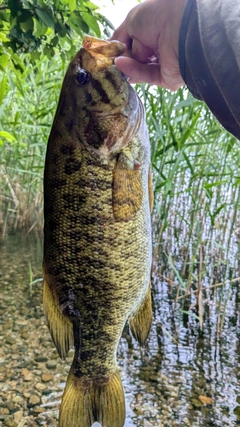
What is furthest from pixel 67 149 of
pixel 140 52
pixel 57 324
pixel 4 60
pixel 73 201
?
pixel 4 60

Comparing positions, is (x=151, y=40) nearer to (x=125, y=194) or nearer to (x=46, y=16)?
(x=125, y=194)

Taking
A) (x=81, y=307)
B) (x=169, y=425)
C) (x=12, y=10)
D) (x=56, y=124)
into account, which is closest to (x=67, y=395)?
(x=81, y=307)

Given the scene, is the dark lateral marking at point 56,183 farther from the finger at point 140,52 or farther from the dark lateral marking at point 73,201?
the finger at point 140,52

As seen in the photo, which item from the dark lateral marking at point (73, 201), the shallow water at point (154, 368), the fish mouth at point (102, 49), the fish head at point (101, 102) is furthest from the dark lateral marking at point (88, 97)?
the shallow water at point (154, 368)

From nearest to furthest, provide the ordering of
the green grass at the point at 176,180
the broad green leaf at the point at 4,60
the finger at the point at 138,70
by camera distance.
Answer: the finger at the point at 138,70 → the broad green leaf at the point at 4,60 → the green grass at the point at 176,180

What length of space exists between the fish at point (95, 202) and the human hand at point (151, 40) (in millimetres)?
98

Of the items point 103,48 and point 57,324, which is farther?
point 57,324

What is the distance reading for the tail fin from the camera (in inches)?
58.4

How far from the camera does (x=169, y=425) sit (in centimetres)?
246

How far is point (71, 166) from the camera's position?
138 centimetres

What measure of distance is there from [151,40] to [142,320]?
0.98 m

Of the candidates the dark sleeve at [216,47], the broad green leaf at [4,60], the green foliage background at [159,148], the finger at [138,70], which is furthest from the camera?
the broad green leaf at [4,60]

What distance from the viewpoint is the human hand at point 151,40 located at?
141cm

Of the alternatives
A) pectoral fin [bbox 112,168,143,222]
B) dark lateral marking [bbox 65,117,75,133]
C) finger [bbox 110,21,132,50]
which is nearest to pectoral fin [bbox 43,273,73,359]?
A: pectoral fin [bbox 112,168,143,222]
